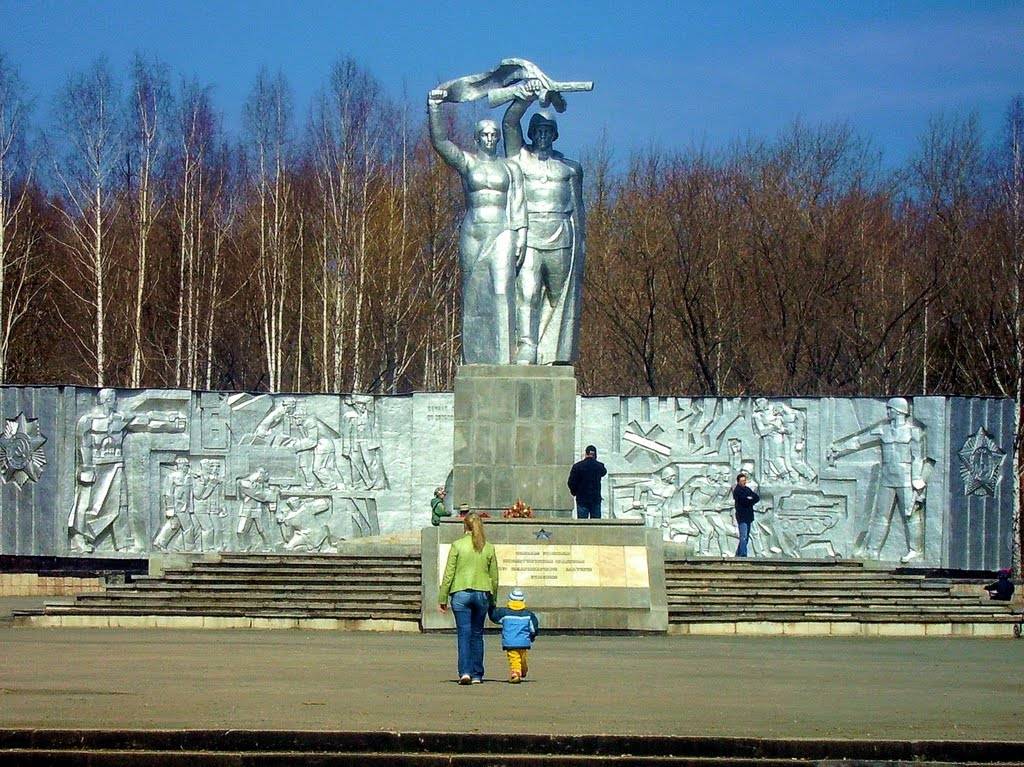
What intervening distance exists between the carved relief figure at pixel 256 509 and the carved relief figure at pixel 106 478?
1595mm

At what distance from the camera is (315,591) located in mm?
23328

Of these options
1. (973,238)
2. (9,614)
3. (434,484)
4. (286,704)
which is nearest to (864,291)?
(973,238)

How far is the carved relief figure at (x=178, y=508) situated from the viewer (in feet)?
98.4

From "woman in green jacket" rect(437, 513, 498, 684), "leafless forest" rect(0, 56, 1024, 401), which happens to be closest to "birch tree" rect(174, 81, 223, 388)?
"leafless forest" rect(0, 56, 1024, 401)

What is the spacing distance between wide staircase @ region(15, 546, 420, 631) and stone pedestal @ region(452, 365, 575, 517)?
1.79 m

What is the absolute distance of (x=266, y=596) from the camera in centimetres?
2308

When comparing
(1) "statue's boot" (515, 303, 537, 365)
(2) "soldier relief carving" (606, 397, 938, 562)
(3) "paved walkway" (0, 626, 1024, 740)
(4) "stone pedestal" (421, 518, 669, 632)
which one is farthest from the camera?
(2) "soldier relief carving" (606, 397, 938, 562)

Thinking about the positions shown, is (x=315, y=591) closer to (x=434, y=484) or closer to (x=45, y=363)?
(x=434, y=484)

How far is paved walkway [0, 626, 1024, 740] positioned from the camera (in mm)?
11695

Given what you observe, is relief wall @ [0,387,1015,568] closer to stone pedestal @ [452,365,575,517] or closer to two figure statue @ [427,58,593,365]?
two figure statue @ [427,58,593,365]

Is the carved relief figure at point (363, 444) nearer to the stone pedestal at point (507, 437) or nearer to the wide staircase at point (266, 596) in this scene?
the wide staircase at point (266, 596)

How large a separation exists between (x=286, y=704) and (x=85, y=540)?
18192 millimetres

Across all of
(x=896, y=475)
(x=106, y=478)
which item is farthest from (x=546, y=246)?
(x=106, y=478)

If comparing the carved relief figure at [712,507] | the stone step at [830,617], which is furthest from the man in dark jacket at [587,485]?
the carved relief figure at [712,507]
